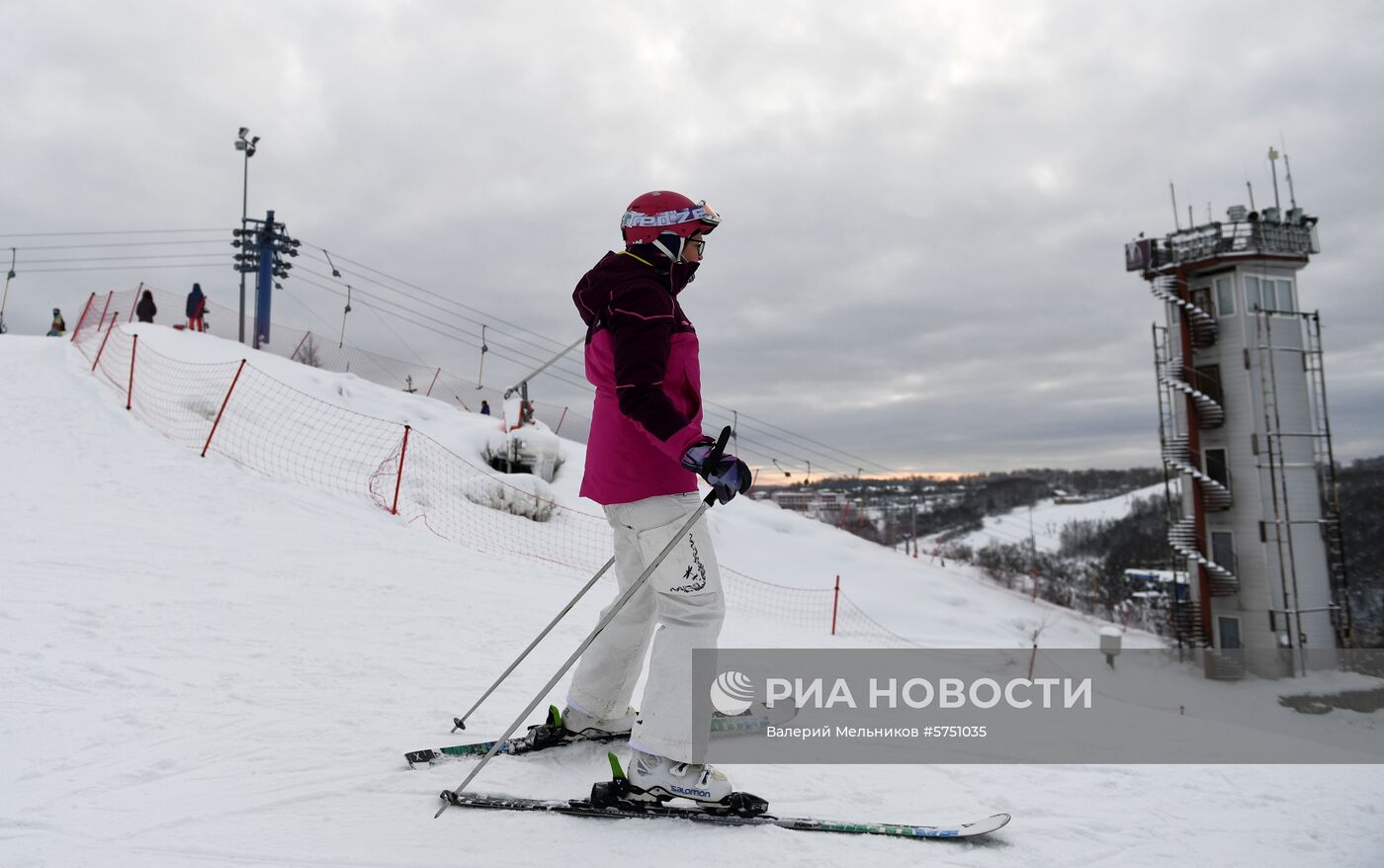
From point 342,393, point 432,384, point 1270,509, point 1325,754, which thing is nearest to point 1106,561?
point 1270,509

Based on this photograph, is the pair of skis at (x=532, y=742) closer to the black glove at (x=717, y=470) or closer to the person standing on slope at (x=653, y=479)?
the person standing on slope at (x=653, y=479)

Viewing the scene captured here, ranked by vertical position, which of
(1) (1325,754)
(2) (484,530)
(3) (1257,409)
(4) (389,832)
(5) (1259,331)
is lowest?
(1) (1325,754)

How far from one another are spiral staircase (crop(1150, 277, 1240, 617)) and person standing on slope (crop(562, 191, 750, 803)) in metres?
34.8

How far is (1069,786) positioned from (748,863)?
1.65 meters

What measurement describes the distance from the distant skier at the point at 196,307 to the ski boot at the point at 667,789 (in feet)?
73.7

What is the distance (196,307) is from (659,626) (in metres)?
22.7

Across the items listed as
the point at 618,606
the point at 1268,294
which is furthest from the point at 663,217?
the point at 1268,294

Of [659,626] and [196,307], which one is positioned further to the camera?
[196,307]

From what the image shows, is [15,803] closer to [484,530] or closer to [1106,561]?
[484,530]

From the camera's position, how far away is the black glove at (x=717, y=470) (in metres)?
2.43

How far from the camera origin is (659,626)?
2.70 meters

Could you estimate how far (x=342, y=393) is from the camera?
18766mm

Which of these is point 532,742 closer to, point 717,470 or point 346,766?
point 346,766

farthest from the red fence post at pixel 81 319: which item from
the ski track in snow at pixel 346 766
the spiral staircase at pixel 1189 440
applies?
the spiral staircase at pixel 1189 440
